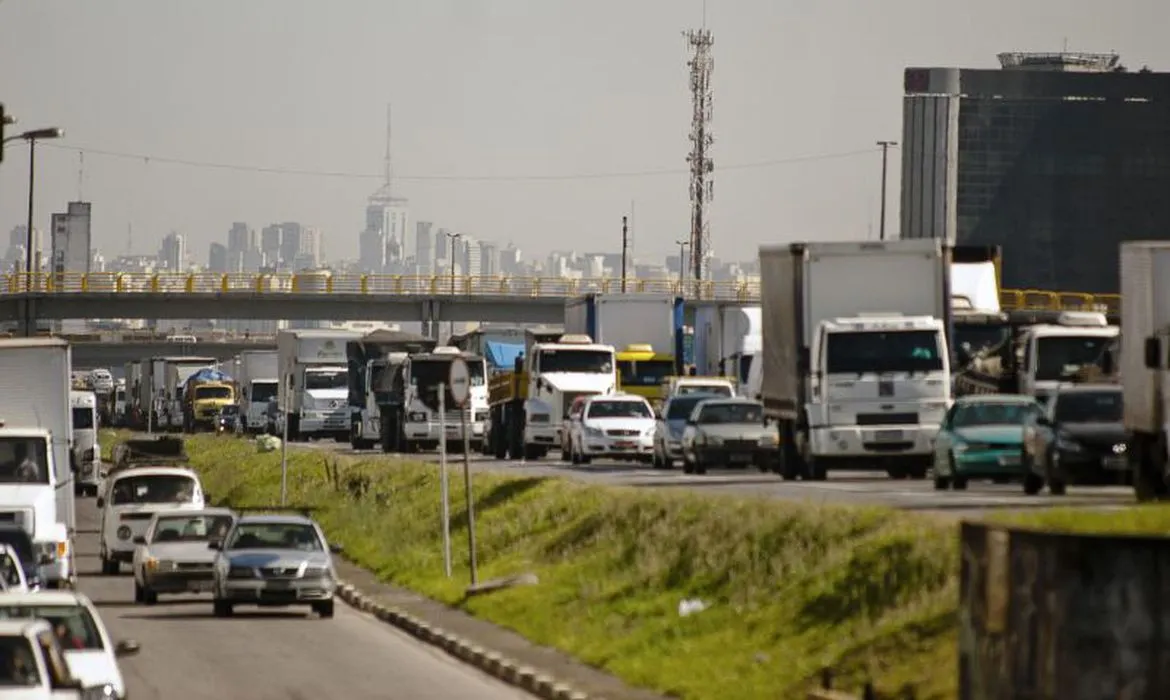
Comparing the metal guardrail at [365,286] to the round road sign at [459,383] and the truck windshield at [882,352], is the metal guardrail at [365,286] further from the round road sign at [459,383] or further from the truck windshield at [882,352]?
the round road sign at [459,383]

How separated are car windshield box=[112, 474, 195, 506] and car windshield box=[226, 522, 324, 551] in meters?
11.0

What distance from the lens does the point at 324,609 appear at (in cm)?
3491

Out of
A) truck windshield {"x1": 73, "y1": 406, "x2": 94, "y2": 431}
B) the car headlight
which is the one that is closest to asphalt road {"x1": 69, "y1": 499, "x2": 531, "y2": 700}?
the car headlight

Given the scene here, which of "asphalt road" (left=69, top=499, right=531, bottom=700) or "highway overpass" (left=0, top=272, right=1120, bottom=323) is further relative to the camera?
"highway overpass" (left=0, top=272, right=1120, bottom=323)

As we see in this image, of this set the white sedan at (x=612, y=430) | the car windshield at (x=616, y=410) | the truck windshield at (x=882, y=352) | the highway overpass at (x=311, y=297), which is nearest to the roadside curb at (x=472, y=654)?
the truck windshield at (x=882, y=352)

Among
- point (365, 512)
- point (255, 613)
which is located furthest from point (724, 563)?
point (365, 512)

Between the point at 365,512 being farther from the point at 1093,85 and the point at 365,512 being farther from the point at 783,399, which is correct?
the point at 1093,85

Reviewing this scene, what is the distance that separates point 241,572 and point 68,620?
48.1 feet

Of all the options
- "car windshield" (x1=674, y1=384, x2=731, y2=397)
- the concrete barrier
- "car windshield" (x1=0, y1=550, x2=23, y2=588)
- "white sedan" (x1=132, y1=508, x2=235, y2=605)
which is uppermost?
"car windshield" (x1=674, y1=384, x2=731, y2=397)

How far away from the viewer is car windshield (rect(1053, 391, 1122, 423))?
34656 millimetres

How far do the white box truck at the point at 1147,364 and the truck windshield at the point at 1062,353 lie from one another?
11.6m

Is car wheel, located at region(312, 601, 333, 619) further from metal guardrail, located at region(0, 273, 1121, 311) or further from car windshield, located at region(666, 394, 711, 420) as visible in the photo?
metal guardrail, located at region(0, 273, 1121, 311)

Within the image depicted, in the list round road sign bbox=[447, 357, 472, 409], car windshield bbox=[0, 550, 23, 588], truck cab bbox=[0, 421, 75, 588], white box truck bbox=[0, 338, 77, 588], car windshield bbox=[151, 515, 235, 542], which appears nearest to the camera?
car windshield bbox=[0, 550, 23, 588]

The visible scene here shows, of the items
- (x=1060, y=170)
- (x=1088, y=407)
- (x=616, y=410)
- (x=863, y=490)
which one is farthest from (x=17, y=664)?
(x=1060, y=170)
